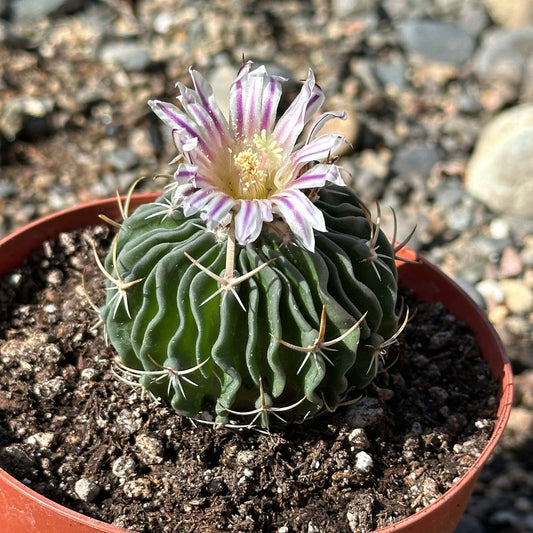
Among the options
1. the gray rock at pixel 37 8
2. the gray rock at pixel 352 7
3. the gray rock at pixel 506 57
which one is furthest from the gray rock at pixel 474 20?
the gray rock at pixel 37 8

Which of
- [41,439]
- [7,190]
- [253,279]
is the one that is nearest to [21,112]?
[7,190]

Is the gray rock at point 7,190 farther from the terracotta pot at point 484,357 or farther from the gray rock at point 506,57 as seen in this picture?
the gray rock at point 506,57

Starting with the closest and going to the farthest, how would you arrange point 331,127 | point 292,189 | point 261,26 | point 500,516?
point 292,189 → point 500,516 → point 331,127 → point 261,26

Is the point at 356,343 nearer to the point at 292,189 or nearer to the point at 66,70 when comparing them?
the point at 292,189

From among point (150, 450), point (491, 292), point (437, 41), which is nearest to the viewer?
point (150, 450)

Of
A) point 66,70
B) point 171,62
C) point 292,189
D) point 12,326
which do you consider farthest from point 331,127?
point 292,189

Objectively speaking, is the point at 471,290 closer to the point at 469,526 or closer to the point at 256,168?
the point at 469,526

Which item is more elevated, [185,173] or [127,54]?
[185,173]
